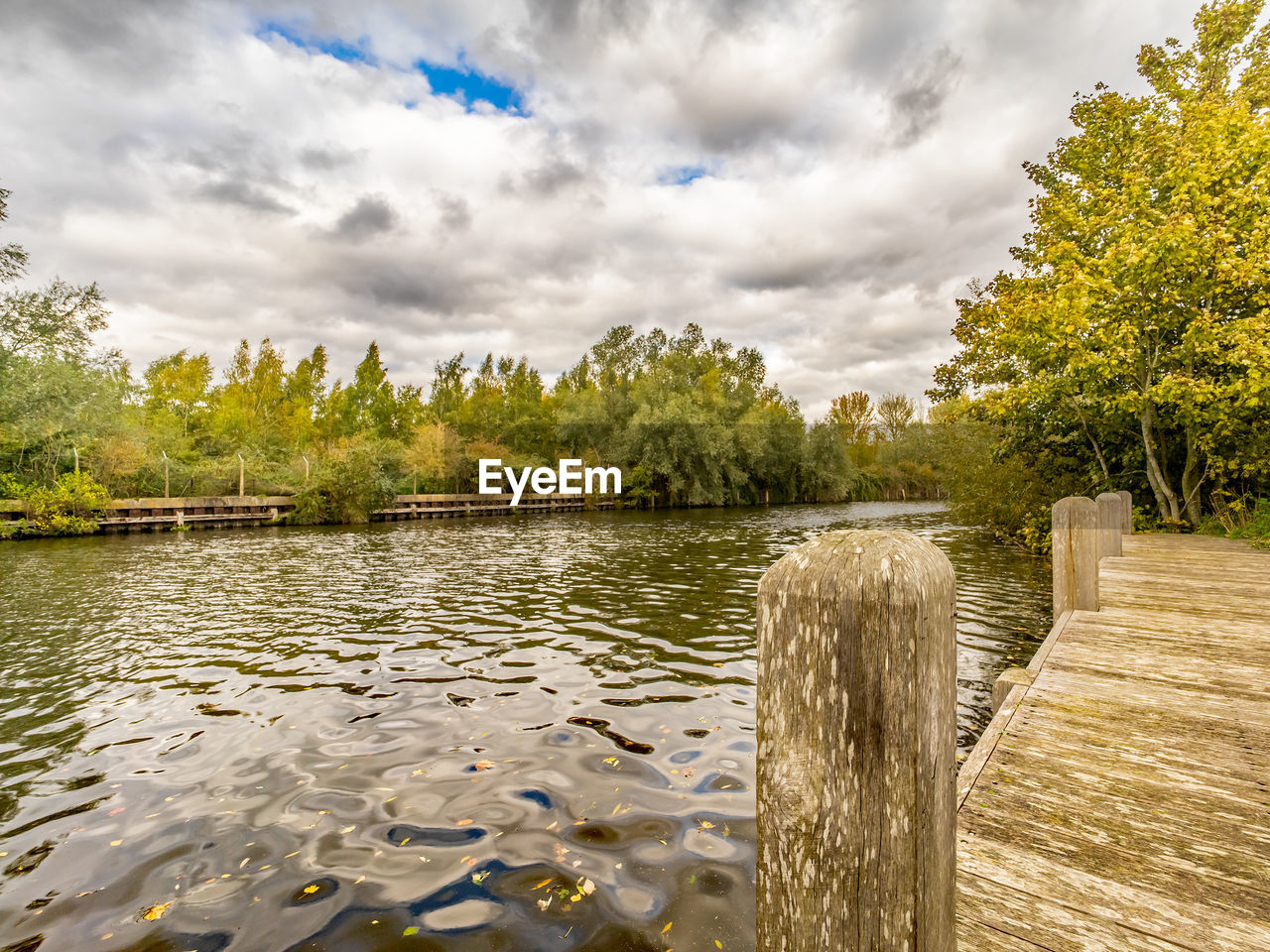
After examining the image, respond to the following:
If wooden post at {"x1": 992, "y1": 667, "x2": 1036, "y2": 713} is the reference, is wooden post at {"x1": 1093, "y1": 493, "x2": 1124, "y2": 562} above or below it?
above

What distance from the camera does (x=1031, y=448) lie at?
52.2ft

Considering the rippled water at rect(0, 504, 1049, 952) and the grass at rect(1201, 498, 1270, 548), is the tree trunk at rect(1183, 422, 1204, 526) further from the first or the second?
the rippled water at rect(0, 504, 1049, 952)

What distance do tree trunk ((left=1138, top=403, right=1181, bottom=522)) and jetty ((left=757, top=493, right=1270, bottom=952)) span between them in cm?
1035

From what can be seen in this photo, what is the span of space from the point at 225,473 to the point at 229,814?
31686 millimetres

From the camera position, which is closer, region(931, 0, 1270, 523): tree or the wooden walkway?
the wooden walkway

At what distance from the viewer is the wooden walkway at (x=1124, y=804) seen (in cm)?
179

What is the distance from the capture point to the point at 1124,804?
2402 millimetres

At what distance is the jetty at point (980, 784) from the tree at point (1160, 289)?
29.8 feet

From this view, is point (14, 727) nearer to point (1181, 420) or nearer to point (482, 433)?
point (1181, 420)

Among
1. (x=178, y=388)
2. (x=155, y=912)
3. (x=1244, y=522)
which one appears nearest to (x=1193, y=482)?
(x=1244, y=522)

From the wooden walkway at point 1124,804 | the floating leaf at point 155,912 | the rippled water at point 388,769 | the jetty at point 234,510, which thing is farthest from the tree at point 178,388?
the wooden walkway at point 1124,804

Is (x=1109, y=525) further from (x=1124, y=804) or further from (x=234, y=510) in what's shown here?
(x=234, y=510)

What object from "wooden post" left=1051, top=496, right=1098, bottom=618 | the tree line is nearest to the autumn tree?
the tree line

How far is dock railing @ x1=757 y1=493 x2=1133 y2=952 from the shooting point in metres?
1.01
